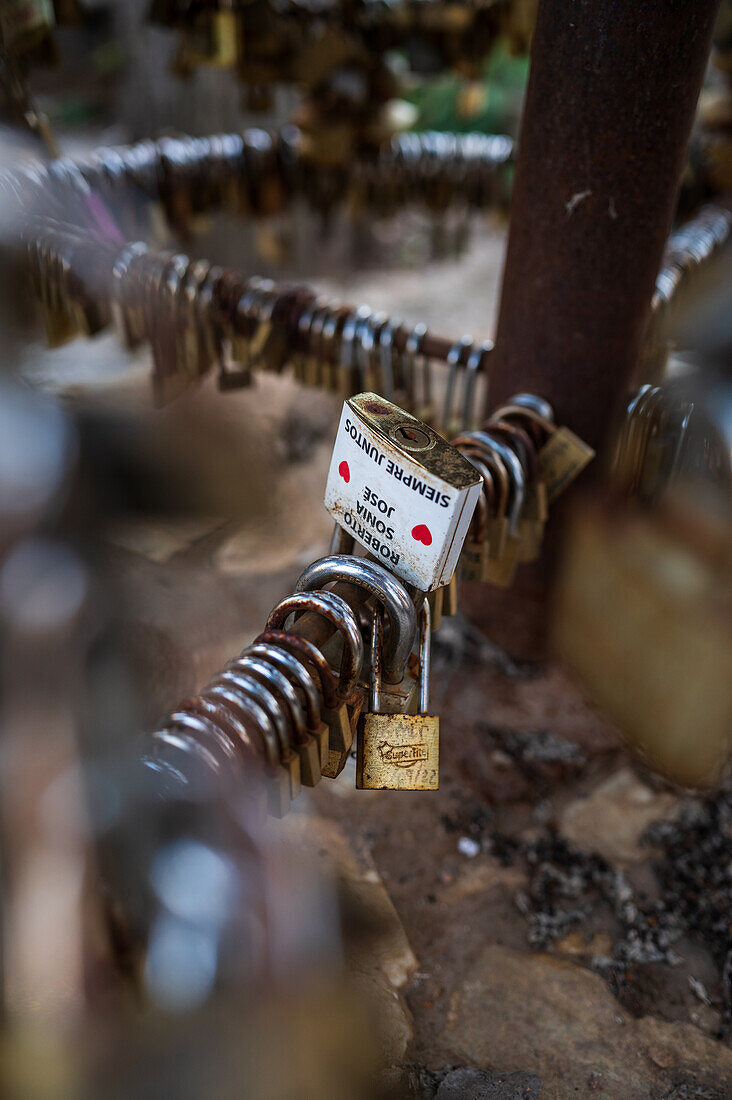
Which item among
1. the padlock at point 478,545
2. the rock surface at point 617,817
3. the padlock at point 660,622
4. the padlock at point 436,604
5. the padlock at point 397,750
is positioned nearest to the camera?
the padlock at point 397,750

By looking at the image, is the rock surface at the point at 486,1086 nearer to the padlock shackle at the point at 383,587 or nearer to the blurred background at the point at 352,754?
the blurred background at the point at 352,754

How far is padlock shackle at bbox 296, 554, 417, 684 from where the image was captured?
Result: 35.5 inches

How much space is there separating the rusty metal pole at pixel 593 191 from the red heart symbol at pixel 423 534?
2.70 ft

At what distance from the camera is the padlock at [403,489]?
883 millimetres

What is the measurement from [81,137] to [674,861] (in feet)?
27.3

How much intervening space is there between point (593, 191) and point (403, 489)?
2.71ft

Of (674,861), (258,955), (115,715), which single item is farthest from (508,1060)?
(115,715)

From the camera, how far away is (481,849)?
165 cm

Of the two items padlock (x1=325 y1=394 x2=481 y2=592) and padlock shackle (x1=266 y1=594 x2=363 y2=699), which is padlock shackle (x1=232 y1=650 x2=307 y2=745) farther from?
padlock (x1=325 y1=394 x2=481 y2=592)

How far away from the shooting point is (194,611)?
227cm

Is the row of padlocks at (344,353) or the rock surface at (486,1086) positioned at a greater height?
the row of padlocks at (344,353)

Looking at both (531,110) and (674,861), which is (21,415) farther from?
(674,861)

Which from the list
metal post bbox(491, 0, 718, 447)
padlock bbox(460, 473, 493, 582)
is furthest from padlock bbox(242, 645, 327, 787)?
metal post bbox(491, 0, 718, 447)

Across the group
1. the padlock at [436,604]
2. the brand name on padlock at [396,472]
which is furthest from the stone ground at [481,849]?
the brand name on padlock at [396,472]
